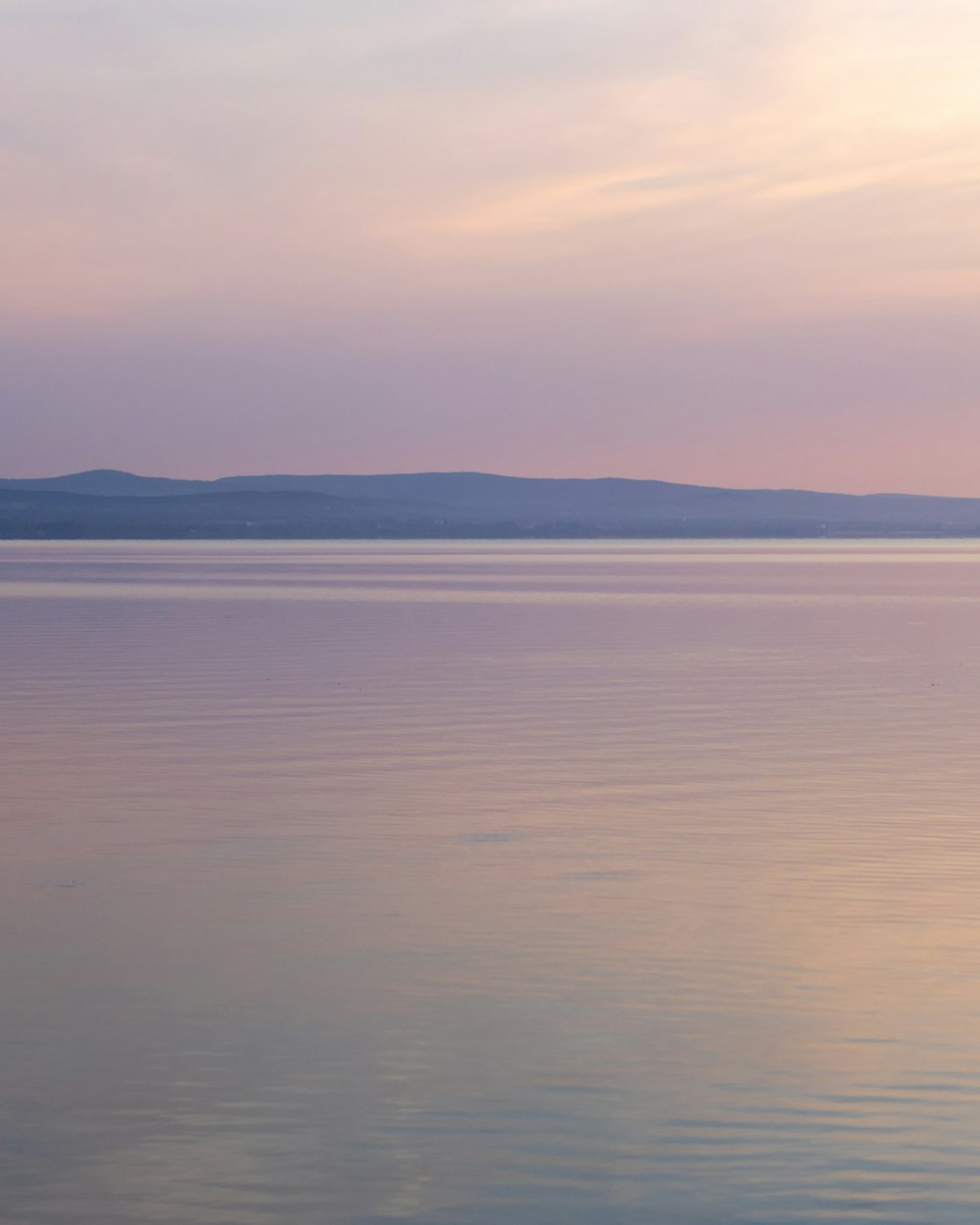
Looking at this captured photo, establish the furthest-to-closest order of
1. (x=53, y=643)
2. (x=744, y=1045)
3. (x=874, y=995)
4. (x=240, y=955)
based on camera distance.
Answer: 1. (x=53, y=643)
2. (x=240, y=955)
3. (x=874, y=995)
4. (x=744, y=1045)

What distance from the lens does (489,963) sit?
11016mm

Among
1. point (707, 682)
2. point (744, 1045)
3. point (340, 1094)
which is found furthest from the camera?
point (707, 682)


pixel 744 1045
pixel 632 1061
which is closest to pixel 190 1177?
pixel 632 1061

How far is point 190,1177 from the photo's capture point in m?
7.64

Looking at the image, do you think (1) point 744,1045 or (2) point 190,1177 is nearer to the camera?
(2) point 190,1177

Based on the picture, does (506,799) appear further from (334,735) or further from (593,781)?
(334,735)

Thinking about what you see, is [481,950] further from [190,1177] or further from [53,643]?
[53,643]

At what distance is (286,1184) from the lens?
7.58 m

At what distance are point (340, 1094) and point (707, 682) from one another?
72.5 feet

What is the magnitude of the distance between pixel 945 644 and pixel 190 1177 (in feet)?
111

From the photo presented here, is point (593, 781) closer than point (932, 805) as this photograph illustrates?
No

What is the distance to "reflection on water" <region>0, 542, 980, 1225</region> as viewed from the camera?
7719 millimetres

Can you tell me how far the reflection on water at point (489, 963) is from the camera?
7719 millimetres

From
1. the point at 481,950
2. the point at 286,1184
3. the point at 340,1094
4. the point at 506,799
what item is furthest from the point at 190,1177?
the point at 506,799
